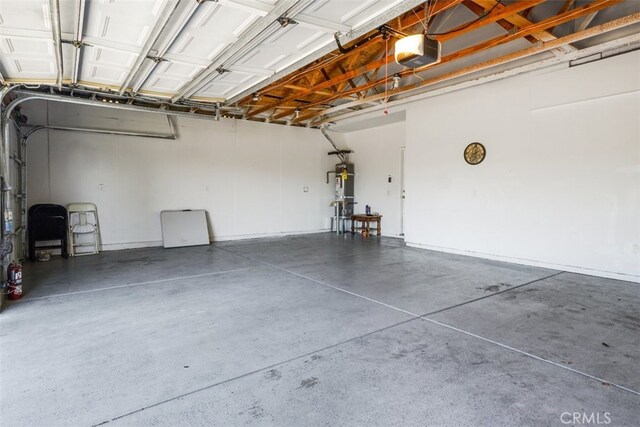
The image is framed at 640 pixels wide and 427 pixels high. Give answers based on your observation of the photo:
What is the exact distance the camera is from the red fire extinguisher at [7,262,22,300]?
3811 mm

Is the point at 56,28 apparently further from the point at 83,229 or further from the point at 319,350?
the point at 83,229

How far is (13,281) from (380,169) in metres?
7.95

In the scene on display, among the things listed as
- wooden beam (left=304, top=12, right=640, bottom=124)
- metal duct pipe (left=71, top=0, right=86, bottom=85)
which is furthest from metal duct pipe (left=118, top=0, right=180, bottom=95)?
wooden beam (left=304, top=12, right=640, bottom=124)

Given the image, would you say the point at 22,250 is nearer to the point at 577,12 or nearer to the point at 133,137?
the point at 133,137

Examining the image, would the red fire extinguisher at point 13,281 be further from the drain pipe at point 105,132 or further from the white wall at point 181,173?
the drain pipe at point 105,132

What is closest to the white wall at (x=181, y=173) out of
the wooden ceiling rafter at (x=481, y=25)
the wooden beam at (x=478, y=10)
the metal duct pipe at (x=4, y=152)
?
the wooden ceiling rafter at (x=481, y=25)

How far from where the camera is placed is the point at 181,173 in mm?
7773

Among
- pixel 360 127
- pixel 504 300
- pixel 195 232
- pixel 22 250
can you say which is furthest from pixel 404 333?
pixel 360 127

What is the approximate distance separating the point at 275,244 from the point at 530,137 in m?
5.46

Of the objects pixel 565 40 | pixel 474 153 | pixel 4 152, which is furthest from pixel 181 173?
pixel 565 40

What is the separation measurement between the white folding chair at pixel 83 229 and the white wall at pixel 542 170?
6761 millimetres

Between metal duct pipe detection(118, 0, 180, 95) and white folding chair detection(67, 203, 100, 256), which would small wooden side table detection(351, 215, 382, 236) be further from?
metal duct pipe detection(118, 0, 180, 95)

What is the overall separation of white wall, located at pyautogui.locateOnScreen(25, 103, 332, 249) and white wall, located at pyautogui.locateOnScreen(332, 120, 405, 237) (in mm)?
969

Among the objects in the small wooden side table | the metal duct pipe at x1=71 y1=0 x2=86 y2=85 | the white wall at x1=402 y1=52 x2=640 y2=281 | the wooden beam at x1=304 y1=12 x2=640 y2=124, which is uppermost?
the wooden beam at x1=304 y1=12 x2=640 y2=124
